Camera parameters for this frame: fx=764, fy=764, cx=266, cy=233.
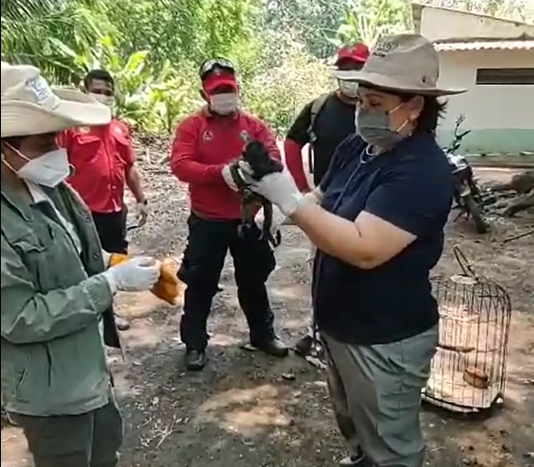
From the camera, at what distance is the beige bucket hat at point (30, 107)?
164 cm

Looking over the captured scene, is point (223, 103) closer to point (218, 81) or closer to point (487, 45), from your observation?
point (218, 81)

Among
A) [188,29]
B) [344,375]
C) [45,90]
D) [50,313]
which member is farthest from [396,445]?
[188,29]

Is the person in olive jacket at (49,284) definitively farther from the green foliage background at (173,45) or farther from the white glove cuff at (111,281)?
the green foliage background at (173,45)

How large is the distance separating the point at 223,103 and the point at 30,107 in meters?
2.12

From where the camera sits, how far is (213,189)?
12.4ft

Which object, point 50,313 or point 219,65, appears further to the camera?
point 219,65

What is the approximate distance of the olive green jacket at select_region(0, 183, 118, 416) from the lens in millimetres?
1716

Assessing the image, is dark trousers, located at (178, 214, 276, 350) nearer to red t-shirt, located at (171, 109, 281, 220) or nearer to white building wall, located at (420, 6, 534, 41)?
red t-shirt, located at (171, 109, 281, 220)

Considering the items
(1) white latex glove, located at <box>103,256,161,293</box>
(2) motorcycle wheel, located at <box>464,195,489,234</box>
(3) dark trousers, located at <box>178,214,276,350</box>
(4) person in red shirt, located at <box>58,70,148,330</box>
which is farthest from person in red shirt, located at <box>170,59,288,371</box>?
(2) motorcycle wheel, located at <box>464,195,489,234</box>

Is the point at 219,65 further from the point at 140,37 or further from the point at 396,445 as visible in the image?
the point at 140,37

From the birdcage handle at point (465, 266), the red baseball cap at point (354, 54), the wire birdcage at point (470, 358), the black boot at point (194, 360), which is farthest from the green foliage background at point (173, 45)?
the wire birdcage at point (470, 358)

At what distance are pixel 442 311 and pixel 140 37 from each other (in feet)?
33.2

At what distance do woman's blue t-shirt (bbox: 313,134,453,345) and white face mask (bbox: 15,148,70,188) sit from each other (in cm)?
76

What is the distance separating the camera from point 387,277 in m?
2.11
